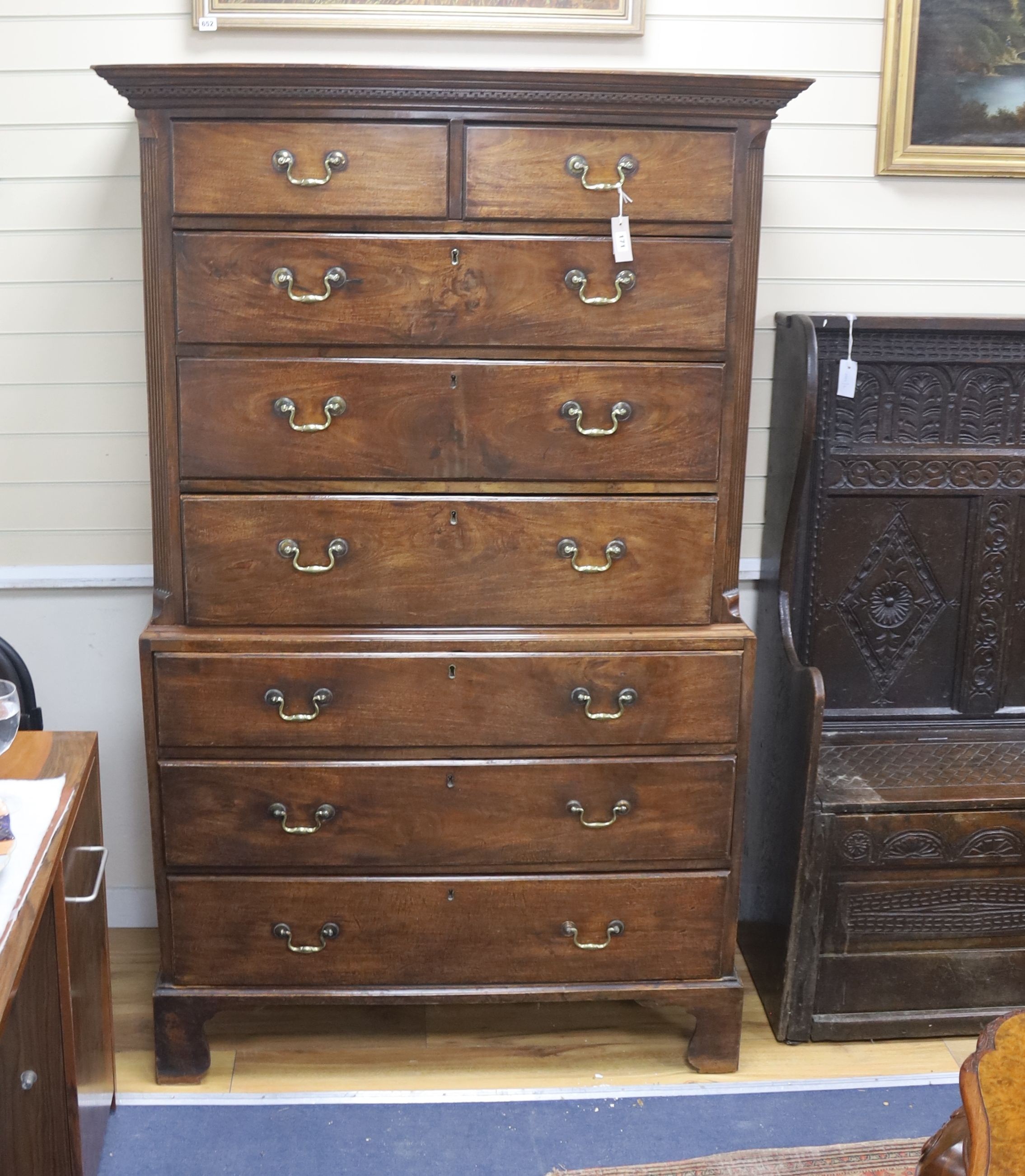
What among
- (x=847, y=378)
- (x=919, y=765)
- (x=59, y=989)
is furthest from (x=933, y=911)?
(x=59, y=989)

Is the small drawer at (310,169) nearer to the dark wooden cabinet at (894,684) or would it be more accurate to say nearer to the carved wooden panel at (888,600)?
the dark wooden cabinet at (894,684)

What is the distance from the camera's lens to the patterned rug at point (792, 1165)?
221 centimetres

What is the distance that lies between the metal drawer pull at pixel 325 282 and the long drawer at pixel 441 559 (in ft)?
1.18

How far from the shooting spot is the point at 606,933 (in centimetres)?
240

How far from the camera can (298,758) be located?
230 cm

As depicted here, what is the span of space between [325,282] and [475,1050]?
1.61m

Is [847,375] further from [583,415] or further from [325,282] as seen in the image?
[325,282]

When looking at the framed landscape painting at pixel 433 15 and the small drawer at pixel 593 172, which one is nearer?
the small drawer at pixel 593 172

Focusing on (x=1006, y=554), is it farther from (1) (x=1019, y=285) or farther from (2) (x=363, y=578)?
(2) (x=363, y=578)

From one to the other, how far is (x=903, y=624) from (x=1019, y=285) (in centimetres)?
81

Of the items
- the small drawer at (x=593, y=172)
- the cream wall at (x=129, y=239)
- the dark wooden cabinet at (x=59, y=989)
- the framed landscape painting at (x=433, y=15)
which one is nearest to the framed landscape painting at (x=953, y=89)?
the cream wall at (x=129, y=239)

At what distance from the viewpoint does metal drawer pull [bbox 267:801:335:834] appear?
7.55ft

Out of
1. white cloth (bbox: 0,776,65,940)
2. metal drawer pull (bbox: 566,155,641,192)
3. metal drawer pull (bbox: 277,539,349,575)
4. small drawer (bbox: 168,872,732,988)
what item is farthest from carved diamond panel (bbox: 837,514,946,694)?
white cloth (bbox: 0,776,65,940)

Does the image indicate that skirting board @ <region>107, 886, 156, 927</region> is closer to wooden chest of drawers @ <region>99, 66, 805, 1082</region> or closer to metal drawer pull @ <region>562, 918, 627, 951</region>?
wooden chest of drawers @ <region>99, 66, 805, 1082</region>
